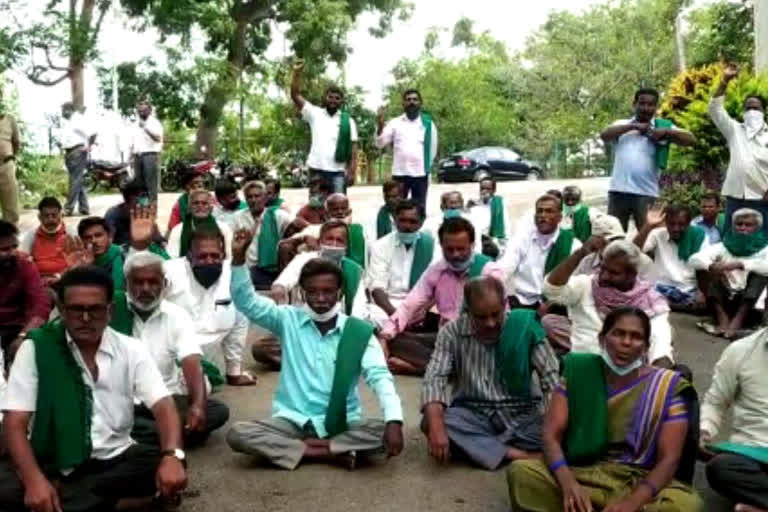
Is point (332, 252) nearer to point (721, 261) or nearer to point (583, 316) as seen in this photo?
point (583, 316)

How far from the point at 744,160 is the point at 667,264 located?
4.09 feet

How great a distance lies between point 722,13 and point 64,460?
66.2 ft

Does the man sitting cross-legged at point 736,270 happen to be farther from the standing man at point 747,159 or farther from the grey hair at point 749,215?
the standing man at point 747,159

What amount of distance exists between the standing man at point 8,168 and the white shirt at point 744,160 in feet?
24.3

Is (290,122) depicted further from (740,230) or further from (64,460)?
(64,460)

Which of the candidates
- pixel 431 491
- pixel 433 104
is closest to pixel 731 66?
pixel 431 491

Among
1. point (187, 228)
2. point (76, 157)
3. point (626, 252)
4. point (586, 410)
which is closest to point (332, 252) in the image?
point (187, 228)

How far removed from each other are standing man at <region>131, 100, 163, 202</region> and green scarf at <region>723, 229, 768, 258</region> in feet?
25.1

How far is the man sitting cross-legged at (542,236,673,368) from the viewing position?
503 centimetres

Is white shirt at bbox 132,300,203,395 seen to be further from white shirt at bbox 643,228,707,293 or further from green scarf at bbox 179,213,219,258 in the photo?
white shirt at bbox 643,228,707,293

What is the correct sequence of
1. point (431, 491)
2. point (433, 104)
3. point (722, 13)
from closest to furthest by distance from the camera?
point (431, 491) → point (722, 13) → point (433, 104)

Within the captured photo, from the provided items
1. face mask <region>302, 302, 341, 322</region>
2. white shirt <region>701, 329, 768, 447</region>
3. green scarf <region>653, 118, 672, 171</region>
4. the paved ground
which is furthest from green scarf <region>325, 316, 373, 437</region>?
green scarf <region>653, 118, 672, 171</region>

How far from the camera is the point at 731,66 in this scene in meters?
Result: 7.71

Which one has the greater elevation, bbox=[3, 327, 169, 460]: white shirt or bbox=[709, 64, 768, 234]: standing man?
bbox=[709, 64, 768, 234]: standing man
